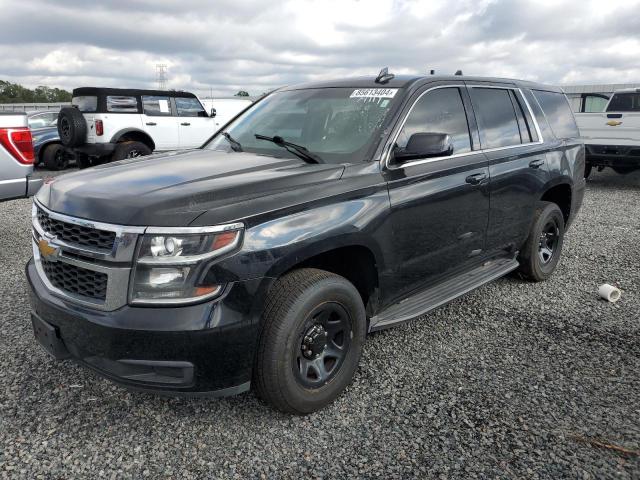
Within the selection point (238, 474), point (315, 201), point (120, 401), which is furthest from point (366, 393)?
point (120, 401)

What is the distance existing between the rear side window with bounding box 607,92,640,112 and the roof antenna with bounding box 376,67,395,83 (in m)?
9.46

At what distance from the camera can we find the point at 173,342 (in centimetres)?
238

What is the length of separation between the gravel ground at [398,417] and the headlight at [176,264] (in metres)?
0.83

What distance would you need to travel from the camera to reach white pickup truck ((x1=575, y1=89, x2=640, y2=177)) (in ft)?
33.7

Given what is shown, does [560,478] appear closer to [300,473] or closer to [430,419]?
[430,419]

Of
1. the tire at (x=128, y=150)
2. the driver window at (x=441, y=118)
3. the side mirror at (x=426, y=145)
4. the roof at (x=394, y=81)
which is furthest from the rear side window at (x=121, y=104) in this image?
the side mirror at (x=426, y=145)

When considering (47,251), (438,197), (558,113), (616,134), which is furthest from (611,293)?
(616,134)

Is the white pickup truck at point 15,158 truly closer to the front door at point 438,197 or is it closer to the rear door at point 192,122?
the front door at point 438,197

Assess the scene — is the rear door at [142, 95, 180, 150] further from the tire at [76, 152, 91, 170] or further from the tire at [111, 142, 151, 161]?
the tire at [76, 152, 91, 170]

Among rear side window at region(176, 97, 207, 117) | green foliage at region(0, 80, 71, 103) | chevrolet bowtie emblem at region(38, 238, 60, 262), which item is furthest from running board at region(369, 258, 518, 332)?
green foliage at region(0, 80, 71, 103)

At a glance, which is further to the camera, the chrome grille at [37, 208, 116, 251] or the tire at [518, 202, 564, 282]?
the tire at [518, 202, 564, 282]

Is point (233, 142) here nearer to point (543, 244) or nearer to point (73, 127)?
point (543, 244)

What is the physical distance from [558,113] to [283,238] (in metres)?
3.83

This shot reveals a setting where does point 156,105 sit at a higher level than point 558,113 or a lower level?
lower
